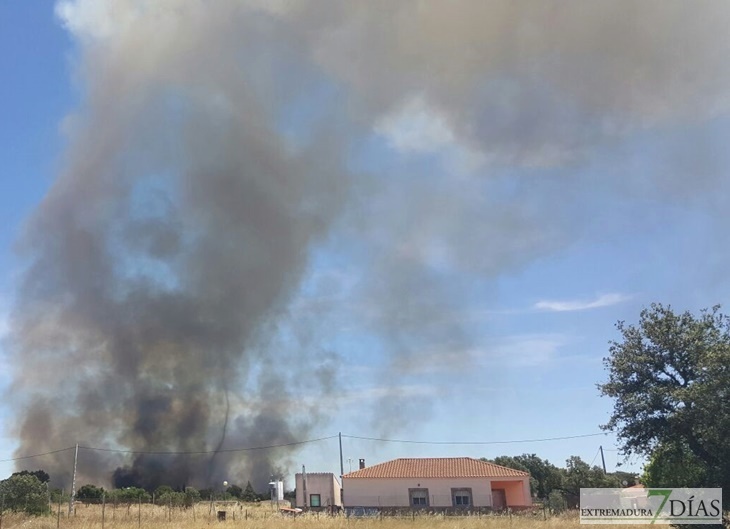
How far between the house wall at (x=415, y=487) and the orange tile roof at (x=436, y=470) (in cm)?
44

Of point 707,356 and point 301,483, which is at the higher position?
point 707,356

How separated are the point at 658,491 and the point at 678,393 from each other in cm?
520

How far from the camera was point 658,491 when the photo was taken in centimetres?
2525

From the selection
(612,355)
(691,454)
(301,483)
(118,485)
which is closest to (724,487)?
(691,454)

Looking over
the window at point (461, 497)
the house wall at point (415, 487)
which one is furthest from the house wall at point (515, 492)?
the window at point (461, 497)

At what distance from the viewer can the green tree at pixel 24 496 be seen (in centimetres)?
3475

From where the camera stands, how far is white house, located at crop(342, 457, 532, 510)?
170 ft

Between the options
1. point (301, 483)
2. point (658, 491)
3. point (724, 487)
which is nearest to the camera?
point (724, 487)

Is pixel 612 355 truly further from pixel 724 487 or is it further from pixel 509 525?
pixel 509 525

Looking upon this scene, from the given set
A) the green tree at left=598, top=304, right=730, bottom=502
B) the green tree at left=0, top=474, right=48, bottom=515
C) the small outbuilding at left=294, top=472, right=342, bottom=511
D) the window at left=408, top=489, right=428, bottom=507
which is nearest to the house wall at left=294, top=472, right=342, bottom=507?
the small outbuilding at left=294, top=472, right=342, bottom=511

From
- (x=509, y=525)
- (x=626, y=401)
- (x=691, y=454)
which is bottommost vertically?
(x=509, y=525)

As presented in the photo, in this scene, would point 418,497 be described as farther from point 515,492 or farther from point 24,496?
point 24,496

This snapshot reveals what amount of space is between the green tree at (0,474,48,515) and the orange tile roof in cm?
2662

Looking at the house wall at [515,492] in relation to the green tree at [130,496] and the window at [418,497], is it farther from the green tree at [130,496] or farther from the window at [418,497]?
the green tree at [130,496]
